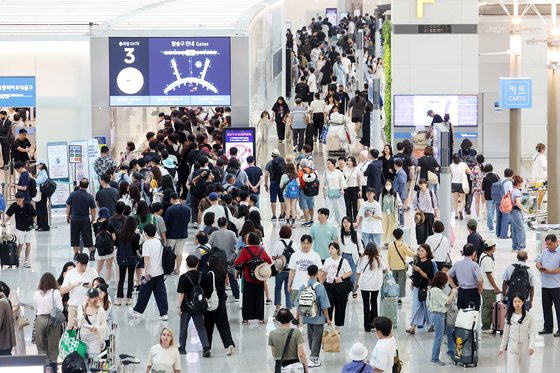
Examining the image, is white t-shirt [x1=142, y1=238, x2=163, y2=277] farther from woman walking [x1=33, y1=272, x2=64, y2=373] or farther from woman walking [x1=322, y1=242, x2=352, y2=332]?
woman walking [x1=322, y1=242, x2=352, y2=332]

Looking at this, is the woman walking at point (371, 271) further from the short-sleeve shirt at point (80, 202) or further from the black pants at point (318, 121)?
the black pants at point (318, 121)

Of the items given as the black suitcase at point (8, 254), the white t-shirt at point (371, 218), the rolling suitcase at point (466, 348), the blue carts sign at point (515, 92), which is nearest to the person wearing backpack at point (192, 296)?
the rolling suitcase at point (466, 348)

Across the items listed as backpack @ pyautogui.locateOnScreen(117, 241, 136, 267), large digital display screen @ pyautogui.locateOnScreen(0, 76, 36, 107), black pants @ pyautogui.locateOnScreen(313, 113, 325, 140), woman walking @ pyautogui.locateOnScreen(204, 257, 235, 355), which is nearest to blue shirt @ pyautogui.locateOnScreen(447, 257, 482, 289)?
woman walking @ pyautogui.locateOnScreen(204, 257, 235, 355)

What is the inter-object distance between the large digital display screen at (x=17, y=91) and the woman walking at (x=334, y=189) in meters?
6.80

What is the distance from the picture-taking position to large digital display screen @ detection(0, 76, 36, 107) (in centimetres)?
1764

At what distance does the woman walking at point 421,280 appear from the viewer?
10.3 m

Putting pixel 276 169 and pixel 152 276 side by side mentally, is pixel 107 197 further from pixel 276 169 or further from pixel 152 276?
pixel 276 169

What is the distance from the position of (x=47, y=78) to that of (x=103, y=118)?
56.5 inches

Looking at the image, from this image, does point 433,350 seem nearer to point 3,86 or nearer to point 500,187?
point 500,187

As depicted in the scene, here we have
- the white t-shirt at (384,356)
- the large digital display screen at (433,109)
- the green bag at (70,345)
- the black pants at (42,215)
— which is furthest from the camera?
the large digital display screen at (433,109)

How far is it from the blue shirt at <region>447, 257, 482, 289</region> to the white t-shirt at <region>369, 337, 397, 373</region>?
7.79 ft

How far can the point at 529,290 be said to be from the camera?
396 inches

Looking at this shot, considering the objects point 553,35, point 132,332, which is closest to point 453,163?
point 553,35

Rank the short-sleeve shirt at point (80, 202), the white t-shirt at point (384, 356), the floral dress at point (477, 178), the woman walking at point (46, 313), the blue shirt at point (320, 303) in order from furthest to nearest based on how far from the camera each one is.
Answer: the floral dress at point (477, 178)
the short-sleeve shirt at point (80, 202)
the blue shirt at point (320, 303)
the woman walking at point (46, 313)
the white t-shirt at point (384, 356)
